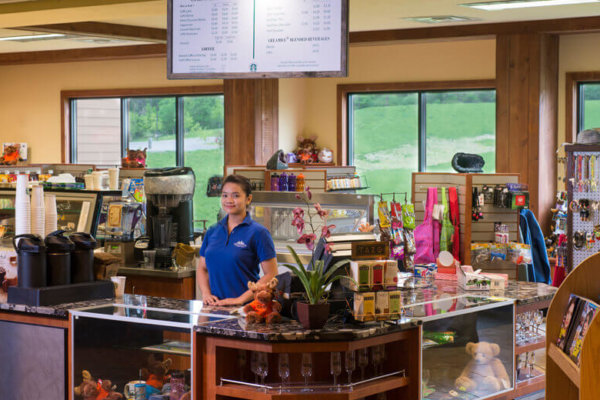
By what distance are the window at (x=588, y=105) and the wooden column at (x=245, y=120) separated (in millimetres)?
4017

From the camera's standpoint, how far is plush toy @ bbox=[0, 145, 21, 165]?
14.0 metres

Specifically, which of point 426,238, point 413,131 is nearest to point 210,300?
point 426,238

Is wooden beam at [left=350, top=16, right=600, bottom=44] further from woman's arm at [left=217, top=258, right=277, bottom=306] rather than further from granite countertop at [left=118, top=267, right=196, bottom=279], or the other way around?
woman's arm at [left=217, top=258, right=277, bottom=306]

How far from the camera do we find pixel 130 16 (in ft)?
24.1

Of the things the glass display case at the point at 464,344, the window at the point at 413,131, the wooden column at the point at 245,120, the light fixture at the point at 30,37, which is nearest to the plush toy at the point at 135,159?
the wooden column at the point at 245,120

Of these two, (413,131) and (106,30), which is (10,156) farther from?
(413,131)

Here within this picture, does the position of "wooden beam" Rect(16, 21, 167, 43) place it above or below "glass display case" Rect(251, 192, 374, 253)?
above

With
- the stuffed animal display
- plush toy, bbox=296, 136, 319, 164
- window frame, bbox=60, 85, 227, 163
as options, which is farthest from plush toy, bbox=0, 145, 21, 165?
the stuffed animal display

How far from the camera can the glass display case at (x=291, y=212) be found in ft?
22.4

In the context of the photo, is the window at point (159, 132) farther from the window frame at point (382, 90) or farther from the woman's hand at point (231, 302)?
the woman's hand at point (231, 302)

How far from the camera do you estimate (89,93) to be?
1368 cm

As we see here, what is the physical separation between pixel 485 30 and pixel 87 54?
5946 millimetres

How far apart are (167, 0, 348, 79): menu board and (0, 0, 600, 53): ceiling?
6.40ft

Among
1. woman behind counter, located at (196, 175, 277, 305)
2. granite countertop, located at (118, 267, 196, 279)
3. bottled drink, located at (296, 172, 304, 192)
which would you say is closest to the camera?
woman behind counter, located at (196, 175, 277, 305)
